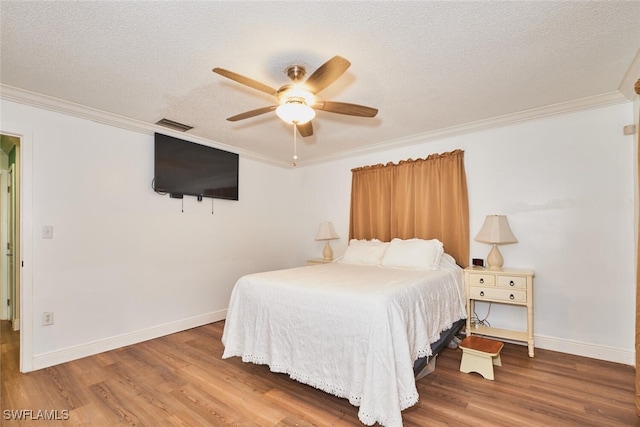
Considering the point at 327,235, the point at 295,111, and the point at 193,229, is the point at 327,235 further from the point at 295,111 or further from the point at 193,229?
the point at 295,111

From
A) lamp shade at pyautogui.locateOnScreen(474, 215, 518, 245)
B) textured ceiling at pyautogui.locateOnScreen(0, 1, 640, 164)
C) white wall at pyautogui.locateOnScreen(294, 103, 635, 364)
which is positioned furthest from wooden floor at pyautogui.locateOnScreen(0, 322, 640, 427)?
textured ceiling at pyautogui.locateOnScreen(0, 1, 640, 164)

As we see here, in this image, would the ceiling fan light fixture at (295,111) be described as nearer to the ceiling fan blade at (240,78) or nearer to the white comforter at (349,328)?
the ceiling fan blade at (240,78)

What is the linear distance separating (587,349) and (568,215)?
1.26m

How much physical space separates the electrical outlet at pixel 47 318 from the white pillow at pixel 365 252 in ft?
9.80

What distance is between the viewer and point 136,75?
2.29m

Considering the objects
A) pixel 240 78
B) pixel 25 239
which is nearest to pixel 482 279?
pixel 240 78

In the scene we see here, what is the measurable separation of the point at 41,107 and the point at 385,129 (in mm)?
3424

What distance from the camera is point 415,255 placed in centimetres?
322

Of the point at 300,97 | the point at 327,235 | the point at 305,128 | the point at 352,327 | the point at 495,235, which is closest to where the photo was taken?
the point at 352,327

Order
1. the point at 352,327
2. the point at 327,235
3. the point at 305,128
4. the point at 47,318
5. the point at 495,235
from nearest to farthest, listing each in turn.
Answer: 1. the point at 352,327
2. the point at 305,128
3. the point at 47,318
4. the point at 495,235
5. the point at 327,235

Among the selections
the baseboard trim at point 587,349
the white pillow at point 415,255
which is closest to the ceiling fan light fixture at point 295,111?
the white pillow at point 415,255

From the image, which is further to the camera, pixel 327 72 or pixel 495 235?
pixel 495 235

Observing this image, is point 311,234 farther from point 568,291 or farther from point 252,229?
point 568,291

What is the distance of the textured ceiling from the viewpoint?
64.3 inches
